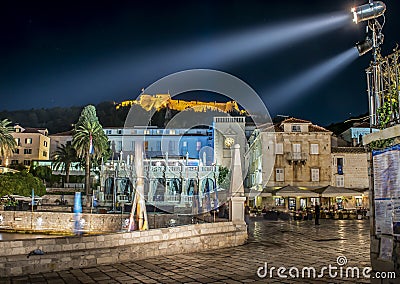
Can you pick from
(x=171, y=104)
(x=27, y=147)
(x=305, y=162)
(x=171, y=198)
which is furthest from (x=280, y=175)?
(x=171, y=104)

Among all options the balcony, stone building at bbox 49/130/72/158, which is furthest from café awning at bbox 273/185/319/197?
stone building at bbox 49/130/72/158

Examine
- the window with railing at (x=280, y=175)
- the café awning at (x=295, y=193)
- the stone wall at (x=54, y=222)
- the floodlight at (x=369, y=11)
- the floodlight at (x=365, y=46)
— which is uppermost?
the floodlight at (x=369, y=11)

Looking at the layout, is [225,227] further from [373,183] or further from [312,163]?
[312,163]

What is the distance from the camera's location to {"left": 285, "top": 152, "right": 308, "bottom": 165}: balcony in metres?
40.9

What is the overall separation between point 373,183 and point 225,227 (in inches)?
300

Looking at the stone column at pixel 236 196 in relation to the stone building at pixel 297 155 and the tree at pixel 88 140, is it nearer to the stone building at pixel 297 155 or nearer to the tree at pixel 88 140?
the stone building at pixel 297 155

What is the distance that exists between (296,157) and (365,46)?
3436 cm

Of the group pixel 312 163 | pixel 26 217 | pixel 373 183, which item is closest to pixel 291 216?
pixel 312 163

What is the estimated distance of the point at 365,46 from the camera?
765cm

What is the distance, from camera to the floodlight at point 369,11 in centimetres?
719

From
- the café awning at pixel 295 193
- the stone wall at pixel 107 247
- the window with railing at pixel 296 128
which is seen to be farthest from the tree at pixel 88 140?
the stone wall at pixel 107 247

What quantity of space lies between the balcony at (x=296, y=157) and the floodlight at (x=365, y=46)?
3414 centimetres

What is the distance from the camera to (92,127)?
1987 inches

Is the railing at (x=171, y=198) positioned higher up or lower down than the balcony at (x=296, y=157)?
lower down
